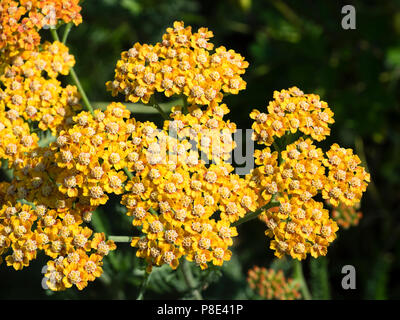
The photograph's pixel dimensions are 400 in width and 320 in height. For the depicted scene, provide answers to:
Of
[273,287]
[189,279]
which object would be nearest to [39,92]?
[189,279]

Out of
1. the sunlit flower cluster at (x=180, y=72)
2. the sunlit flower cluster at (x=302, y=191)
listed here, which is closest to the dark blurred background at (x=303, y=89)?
the sunlit flower cluster at (x=302, y=191)

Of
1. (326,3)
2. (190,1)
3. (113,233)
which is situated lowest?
(113,233)

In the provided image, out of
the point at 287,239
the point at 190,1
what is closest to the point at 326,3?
A: the point at 190,1

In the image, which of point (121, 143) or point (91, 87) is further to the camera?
point (91, 87)

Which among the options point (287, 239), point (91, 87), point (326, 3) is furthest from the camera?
point (91, 87)

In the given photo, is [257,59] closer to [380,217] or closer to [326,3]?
[326,3]

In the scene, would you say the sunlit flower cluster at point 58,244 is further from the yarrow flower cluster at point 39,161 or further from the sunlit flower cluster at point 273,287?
the sunlit flower cluster at point 273,287

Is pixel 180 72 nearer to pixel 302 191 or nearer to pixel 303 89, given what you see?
pixel 302 191
